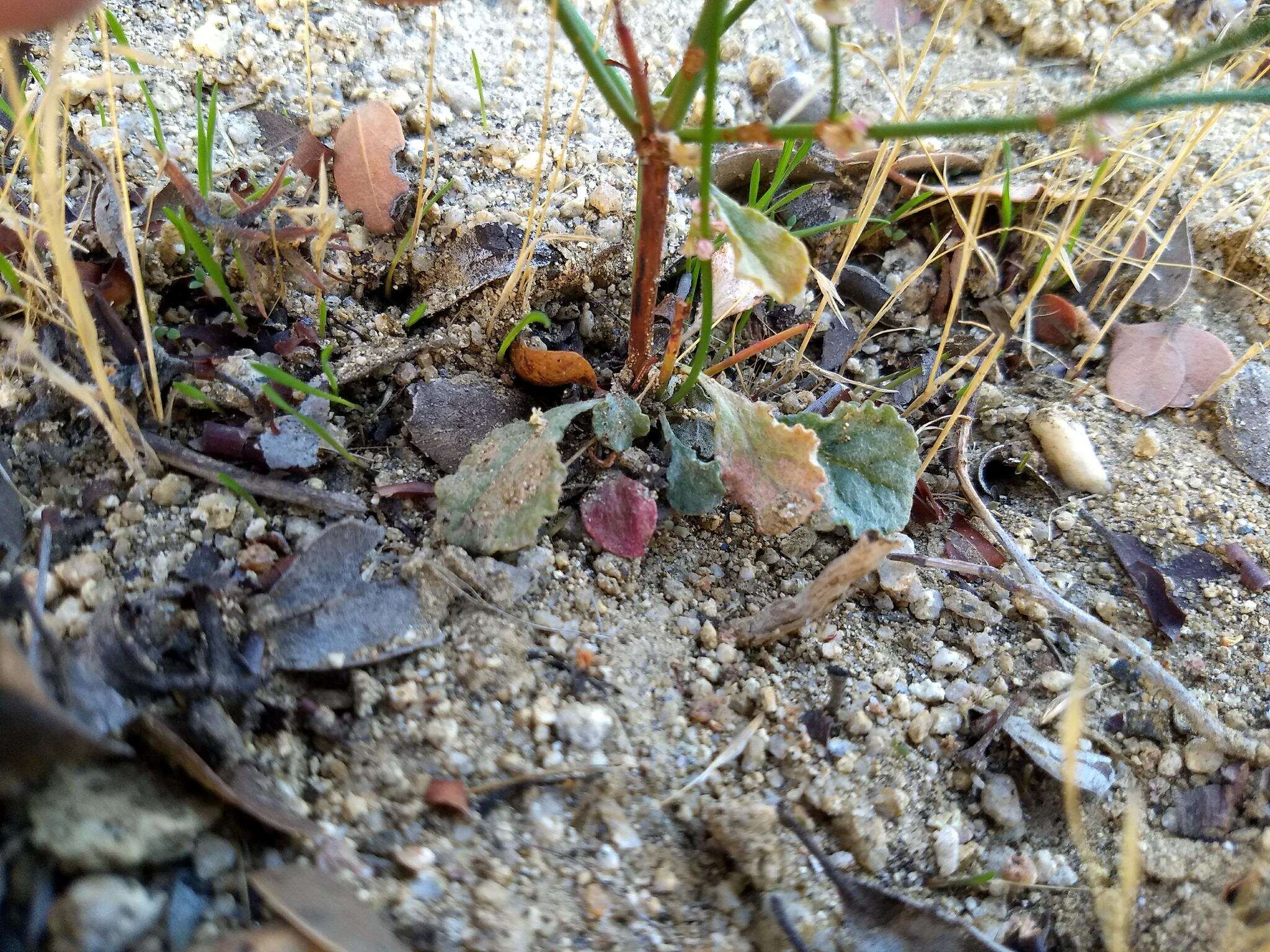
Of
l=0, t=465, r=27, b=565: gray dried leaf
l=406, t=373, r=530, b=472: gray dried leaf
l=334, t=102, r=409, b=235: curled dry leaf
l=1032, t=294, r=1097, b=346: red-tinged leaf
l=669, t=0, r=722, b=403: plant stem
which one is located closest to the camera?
l=669, t=0, r=722, b=403: plant stem

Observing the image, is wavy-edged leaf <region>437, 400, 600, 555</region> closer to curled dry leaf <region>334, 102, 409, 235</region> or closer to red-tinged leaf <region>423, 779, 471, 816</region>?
red-tinged leaf <region>423, 779, 471, 816</region>

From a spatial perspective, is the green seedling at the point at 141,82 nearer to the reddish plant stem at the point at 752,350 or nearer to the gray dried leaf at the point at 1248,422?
the reddish plant stem at the point at 752,350

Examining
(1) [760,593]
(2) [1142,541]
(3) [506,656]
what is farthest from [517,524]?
(2) [1142,541]

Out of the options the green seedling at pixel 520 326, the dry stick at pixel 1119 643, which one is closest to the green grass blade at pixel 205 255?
the green seedling at pixel 520 326

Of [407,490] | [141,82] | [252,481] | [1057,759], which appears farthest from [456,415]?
[1057,759]

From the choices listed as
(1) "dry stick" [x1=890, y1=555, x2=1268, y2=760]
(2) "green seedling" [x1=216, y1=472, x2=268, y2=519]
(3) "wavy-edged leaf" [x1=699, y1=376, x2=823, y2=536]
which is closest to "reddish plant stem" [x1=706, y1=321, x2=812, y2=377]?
(3) "wavy-edged leaf" [x1=699, y1=376, x2=823, y2=536]

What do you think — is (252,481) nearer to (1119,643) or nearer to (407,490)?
(407,490)
